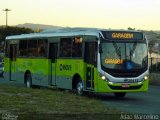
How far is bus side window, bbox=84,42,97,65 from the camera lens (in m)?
22.4

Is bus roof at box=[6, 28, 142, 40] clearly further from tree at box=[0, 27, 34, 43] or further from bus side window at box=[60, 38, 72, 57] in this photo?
tree at box=[0, 27, 34, 43]

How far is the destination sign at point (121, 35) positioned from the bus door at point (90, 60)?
0.62 m

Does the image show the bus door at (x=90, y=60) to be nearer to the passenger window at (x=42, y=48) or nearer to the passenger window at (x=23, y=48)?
the passenger window at (x=42, y=48)

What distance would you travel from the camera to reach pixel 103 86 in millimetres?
22016

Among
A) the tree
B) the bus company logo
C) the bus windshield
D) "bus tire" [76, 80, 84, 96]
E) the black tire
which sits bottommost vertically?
the black tire

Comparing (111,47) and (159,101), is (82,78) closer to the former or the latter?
(111,47)

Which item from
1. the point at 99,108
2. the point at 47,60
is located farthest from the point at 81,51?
the point at 99,108

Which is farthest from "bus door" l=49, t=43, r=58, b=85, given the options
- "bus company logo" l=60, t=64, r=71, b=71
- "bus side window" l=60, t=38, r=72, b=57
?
"bus company logo" l=60, t=64, r=71, b=71

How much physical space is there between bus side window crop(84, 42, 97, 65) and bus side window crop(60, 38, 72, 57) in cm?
161

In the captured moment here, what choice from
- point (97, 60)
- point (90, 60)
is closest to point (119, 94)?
point (90, 60)

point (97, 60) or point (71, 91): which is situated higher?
point (97, 60)

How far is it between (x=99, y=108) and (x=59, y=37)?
10932mm

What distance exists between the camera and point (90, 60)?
22828mm

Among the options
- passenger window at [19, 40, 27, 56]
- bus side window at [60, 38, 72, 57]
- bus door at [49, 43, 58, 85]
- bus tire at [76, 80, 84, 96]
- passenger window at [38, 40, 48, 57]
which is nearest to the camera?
bus tire at [76, 80, 84, 96]
